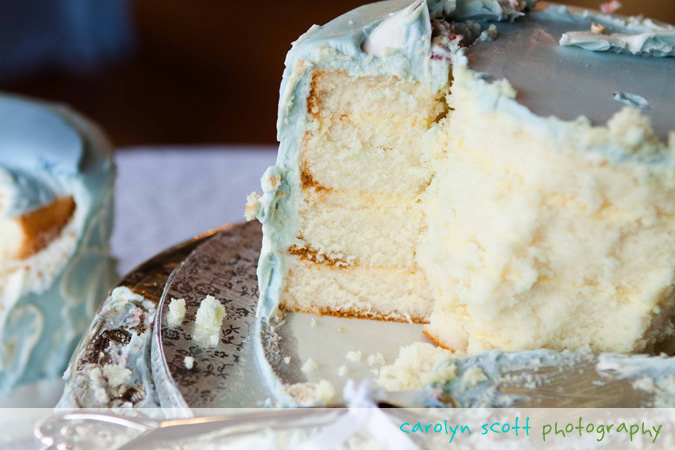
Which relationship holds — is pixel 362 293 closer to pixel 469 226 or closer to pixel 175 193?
pixel 469 226

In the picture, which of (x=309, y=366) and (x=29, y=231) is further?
(x=29, y=231)

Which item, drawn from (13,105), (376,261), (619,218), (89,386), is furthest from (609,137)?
(13,105)

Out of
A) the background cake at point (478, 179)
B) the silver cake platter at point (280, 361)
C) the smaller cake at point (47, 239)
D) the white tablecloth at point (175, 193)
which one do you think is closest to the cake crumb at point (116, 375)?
the silver cake platter at point (280, 361)

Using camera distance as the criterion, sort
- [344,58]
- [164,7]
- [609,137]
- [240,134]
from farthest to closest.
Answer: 1. [164,7]
2. [240,134]
3. [344,58]
4. [609,137]

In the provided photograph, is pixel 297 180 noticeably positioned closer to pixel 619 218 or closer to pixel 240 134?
pixel 619 218

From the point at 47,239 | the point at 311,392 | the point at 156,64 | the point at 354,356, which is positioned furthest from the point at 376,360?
the point at 156,64

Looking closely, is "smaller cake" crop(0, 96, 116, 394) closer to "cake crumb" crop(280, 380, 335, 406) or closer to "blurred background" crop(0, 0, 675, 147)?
"cake crumb" crop(280, 380, 335, 406)

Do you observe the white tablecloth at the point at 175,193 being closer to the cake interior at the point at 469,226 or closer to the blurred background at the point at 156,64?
the cake interior at the point at 469,226
